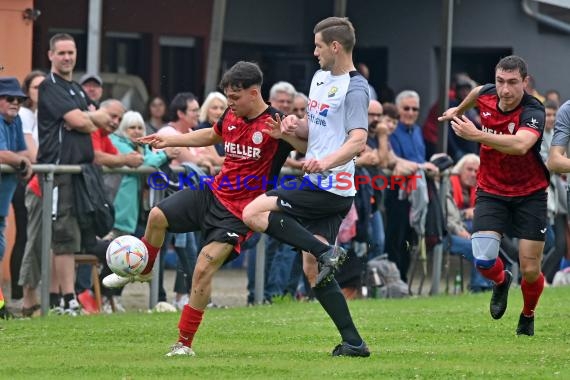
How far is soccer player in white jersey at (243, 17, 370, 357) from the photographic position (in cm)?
945

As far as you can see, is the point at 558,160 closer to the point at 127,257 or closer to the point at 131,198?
the point at 127,257

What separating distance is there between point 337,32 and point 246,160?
41.0 inches

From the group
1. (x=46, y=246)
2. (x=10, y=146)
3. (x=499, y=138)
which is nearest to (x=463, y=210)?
(x=46, y=246)

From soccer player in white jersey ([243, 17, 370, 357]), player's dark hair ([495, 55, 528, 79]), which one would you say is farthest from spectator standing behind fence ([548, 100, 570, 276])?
soccer player in white jersey ([243, 17, 370, 357])

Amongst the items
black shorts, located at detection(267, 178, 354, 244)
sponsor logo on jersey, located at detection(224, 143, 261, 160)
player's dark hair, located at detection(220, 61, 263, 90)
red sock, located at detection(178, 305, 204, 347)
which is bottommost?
red sock, located at detection(178, 305, 204, 347)

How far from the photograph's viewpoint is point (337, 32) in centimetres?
953

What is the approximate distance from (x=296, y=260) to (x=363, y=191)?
40.3 inches

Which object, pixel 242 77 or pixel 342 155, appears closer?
pixel 342 155

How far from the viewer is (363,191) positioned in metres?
15.4

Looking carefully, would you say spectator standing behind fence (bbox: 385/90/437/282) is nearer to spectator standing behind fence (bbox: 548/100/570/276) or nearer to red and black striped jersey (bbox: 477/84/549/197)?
red and black striped jersey (bbox: 477/84/549/197)

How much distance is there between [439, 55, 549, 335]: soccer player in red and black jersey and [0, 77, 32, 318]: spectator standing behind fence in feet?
12.5

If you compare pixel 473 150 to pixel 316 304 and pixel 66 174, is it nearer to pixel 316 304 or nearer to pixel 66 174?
pixel 316 304

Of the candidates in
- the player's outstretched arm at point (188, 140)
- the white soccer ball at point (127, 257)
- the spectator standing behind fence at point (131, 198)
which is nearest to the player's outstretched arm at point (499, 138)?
the player's outstretched arm at point (188, 140)

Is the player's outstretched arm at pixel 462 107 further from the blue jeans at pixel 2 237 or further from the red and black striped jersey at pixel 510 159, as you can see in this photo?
the blue jeans at pixel 2 237
